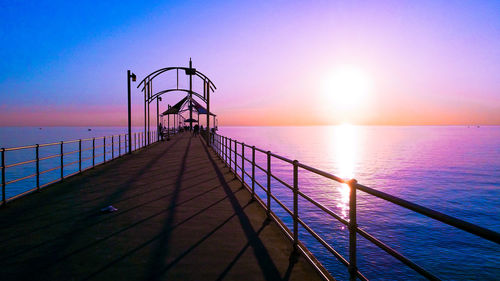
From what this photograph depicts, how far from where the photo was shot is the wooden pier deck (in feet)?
12.6

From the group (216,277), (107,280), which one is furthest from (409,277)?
(107,280)

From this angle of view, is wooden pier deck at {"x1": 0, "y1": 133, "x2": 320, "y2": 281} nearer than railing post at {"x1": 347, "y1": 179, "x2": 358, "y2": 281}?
No

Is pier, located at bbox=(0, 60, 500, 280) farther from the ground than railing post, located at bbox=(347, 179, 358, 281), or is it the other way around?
railing post, located at bbox=(347, 179, 358, 281)

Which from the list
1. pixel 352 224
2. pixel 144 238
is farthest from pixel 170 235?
pixel 352 224

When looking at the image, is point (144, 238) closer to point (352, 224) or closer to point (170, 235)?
point (170, 235)

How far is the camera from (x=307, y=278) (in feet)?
12.0

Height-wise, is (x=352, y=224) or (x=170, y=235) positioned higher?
(x=352, y=224)

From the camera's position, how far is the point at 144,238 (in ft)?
16.4

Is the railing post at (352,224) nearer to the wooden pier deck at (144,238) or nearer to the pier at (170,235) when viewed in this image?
the pier at (170,235)

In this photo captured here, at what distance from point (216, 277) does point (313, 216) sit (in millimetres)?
14238

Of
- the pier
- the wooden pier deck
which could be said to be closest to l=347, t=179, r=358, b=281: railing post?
the pier

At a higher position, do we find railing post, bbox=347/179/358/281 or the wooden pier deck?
railing post, bbox=347/179/358/281

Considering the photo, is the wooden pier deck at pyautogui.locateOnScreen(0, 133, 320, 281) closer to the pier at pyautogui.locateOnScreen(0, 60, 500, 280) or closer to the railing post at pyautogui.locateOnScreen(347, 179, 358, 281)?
the pier at pyautogui.locateOnScreen(0, 60, 500, 280)

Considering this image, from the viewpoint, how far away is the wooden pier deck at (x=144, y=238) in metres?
3.84
